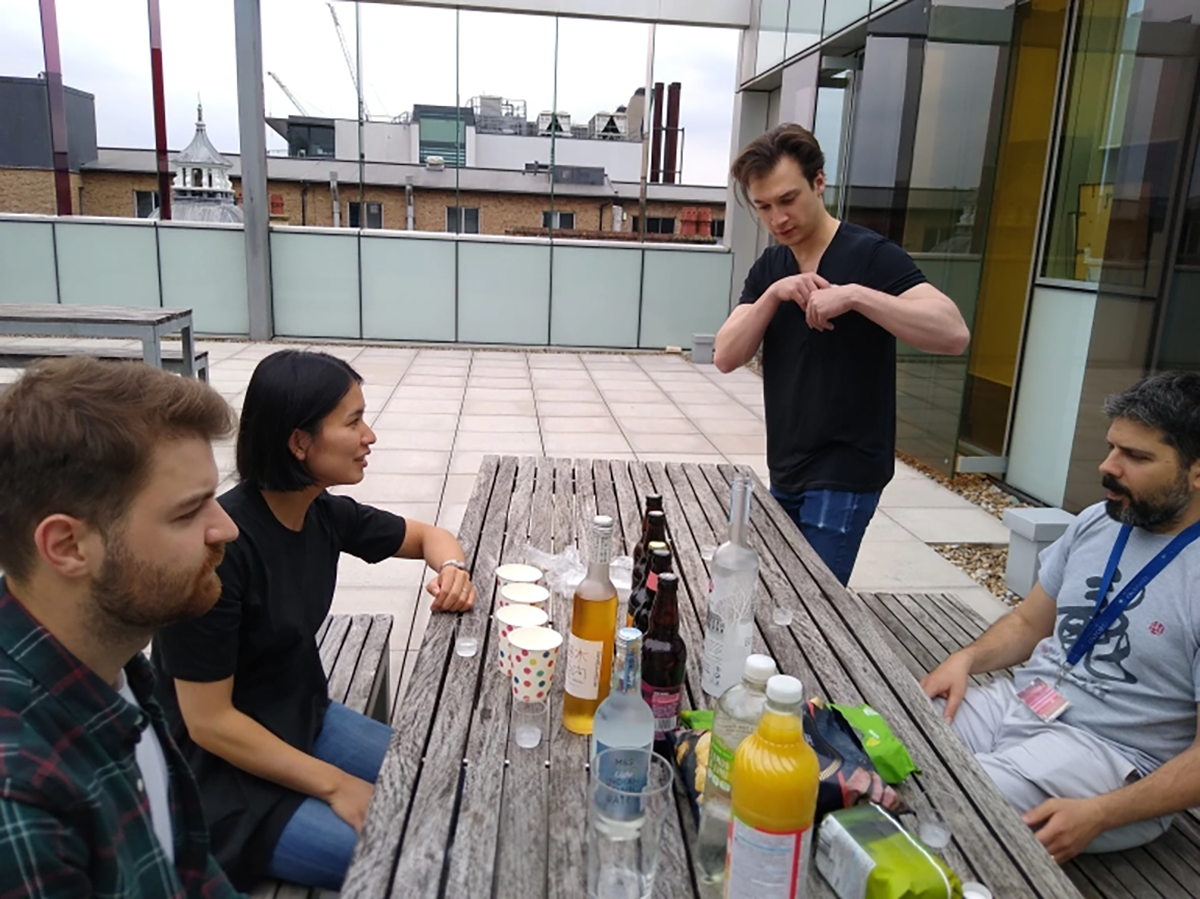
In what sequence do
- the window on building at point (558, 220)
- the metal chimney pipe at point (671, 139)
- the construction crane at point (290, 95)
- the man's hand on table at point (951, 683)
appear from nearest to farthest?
the man's hand on table at point (951, 683) < the construction crane at point (290, 95) < the window on building at point (558, 220) < the metal chimney pipe at point (671, 139)

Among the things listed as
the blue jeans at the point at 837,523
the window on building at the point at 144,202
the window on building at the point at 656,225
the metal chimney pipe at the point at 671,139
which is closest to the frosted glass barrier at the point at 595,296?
the window on building at the point at 656,225

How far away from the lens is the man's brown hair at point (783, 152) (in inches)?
93.2

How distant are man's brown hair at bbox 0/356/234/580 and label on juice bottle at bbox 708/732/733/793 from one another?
0.81 meters

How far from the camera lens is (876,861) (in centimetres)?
107

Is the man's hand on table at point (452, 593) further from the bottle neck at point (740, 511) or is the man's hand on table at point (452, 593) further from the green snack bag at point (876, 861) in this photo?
the green snack bag at point (876, 861)

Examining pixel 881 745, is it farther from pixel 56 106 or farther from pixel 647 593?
pixel 56 106

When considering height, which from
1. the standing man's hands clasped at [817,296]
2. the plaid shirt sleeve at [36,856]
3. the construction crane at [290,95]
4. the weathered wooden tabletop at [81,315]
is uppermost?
the construction crane at [290,95]

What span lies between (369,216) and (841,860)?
10994mm

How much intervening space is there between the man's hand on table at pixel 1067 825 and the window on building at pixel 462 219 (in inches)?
411

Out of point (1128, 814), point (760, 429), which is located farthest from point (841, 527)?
point (760, 429)

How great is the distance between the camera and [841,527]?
101 inches

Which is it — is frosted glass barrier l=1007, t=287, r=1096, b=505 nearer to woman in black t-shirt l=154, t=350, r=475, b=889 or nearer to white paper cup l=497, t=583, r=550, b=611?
white paper cup l=497, t=583, r=550, b=611

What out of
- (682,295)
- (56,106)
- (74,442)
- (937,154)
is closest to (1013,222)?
(937,154)

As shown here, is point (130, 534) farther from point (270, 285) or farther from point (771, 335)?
point (270, 285)
